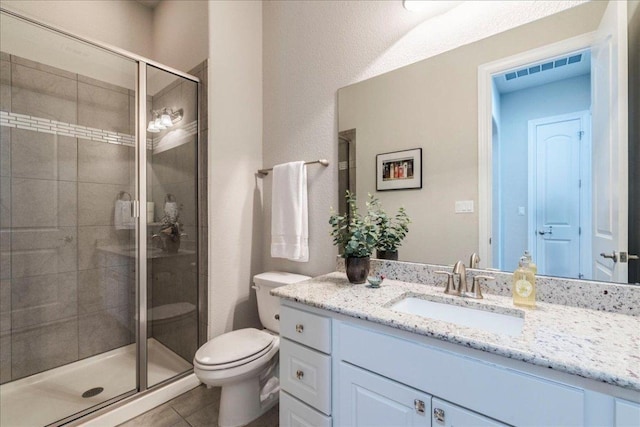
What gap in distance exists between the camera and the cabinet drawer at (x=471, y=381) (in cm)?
63

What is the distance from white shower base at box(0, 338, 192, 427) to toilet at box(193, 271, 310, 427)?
61 centimetres

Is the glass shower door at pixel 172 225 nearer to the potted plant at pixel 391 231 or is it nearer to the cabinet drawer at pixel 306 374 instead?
the cabinet drawer at pixel 306 374

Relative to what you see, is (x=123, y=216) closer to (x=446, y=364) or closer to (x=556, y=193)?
(x=446, y=364)

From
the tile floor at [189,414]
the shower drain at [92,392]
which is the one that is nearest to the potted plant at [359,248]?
the tile floor at [189,414]

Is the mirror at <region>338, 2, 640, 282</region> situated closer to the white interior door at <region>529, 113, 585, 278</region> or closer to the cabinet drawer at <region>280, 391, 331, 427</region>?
the white interior door at <region>529, 113, 585, 278</region>

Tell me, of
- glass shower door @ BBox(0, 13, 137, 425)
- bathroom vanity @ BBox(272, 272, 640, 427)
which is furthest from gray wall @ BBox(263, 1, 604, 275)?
glass shower door @ BBox(0, 13, 137, 425)

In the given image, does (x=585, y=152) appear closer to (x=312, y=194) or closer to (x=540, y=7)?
(x=540, y=7)

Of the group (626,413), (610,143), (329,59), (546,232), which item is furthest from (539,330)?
(329,59)

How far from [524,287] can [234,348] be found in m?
1.34

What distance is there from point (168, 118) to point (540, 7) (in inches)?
81.9

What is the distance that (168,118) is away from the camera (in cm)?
193

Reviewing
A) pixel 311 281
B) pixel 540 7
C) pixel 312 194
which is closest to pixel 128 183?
pixel 312 194

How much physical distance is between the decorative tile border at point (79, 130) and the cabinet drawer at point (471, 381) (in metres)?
1.74

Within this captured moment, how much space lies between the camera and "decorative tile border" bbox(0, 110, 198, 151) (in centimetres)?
168
